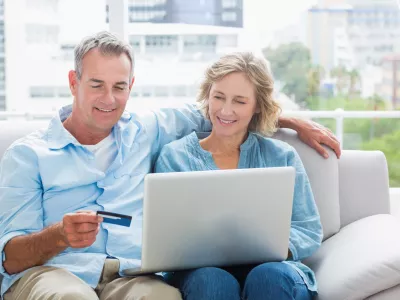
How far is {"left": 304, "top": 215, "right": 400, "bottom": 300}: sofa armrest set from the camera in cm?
192

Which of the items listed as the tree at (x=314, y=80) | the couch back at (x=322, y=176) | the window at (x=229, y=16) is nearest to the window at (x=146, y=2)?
the window at (x=229, y=16)

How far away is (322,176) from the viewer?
7.84ft

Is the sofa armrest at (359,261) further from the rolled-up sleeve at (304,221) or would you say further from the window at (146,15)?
the window at (146,15)

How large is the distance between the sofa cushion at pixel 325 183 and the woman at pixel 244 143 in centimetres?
14

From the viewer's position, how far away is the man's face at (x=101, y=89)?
6.96 feet

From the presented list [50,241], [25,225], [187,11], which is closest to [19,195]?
[25,225]

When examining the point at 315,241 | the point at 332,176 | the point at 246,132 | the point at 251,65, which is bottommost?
the point at 315,241

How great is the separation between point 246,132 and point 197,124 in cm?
18

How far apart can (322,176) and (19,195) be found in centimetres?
104

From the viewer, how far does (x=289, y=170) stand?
1.77 meters

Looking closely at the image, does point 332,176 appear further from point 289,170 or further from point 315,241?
point 289,170

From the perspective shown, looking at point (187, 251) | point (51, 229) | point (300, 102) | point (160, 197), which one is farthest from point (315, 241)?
point (300, 102)

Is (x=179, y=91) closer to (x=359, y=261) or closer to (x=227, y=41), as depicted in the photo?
(x=227, y=41)

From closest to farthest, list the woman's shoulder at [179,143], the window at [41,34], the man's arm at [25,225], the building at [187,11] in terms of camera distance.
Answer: the man's arm at [25,225] → the woman's shoulder at [179,143] → the building at [187,11] → the window at [41,34]
